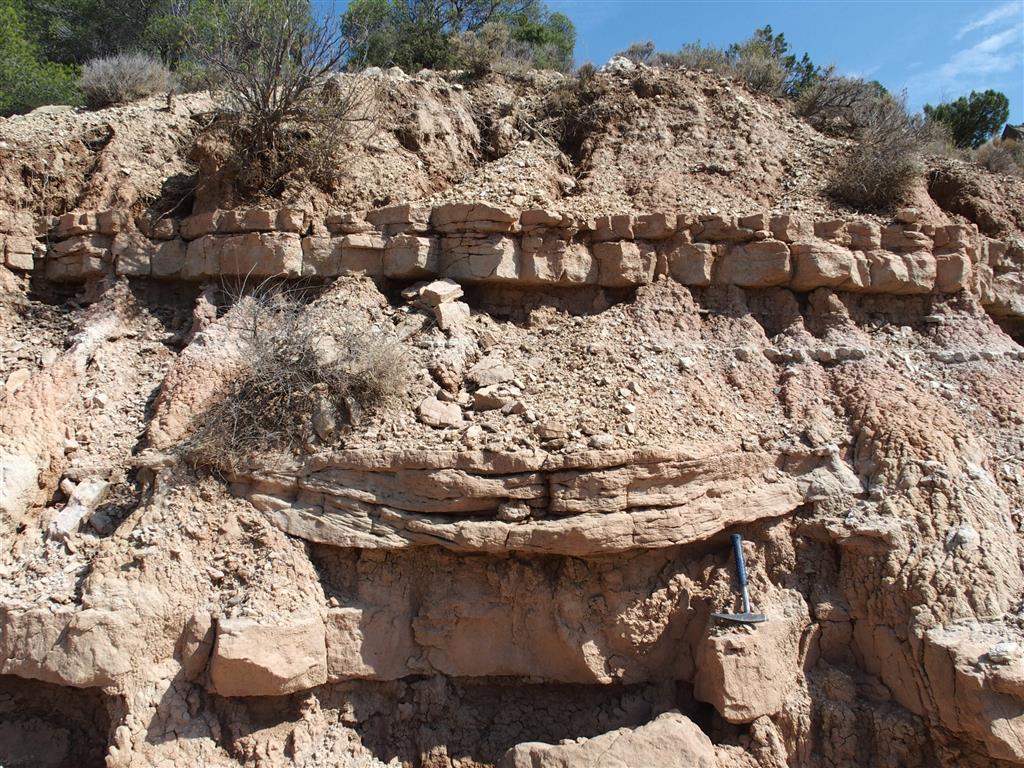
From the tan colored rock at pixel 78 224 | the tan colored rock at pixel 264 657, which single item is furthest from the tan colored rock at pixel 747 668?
the tan colored rock at pixel 78 224

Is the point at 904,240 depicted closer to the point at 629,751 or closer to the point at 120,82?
the point at 629,751

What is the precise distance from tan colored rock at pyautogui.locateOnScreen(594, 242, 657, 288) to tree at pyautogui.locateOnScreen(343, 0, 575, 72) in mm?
3998


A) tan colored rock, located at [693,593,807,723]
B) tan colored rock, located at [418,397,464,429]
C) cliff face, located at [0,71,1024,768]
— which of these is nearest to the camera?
cliff face, located at [0,71,1024,768]

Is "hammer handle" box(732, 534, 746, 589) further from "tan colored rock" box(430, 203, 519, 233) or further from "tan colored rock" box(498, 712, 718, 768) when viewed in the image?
"tan colored rock" box(430, 203, 519, 233)

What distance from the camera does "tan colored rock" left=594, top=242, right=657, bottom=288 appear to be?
20.3ft

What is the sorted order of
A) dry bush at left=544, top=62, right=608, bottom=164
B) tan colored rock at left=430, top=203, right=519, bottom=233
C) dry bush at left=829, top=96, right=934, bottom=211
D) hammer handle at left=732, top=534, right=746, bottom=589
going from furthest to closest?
dry bush at left=544, top=62, right=608, bottom=164
dry bush at left=829, top=96, right=934, bottom=211
tan colored rock at left=430, top=203, right=519, bottom=233
hammer handle at left=732, top=534, right=746, bottom=589

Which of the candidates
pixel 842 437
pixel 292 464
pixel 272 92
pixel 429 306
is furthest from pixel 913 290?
pixel 272 92

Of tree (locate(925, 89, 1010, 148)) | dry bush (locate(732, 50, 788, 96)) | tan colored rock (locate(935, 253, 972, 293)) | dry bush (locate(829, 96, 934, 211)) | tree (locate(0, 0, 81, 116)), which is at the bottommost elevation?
tan colored rock (locate(935, 253, 972, 293))

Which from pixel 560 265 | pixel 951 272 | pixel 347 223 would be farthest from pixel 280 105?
pixel 951 272

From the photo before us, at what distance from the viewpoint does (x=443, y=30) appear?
436 inches

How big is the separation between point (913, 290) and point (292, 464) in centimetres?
584

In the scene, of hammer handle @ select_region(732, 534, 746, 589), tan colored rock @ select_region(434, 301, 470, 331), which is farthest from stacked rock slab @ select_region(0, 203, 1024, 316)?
hammer handle @ select_region(732, 534, 746, 589)

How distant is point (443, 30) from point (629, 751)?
426 inches

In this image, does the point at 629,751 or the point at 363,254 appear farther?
the point at 363,254
